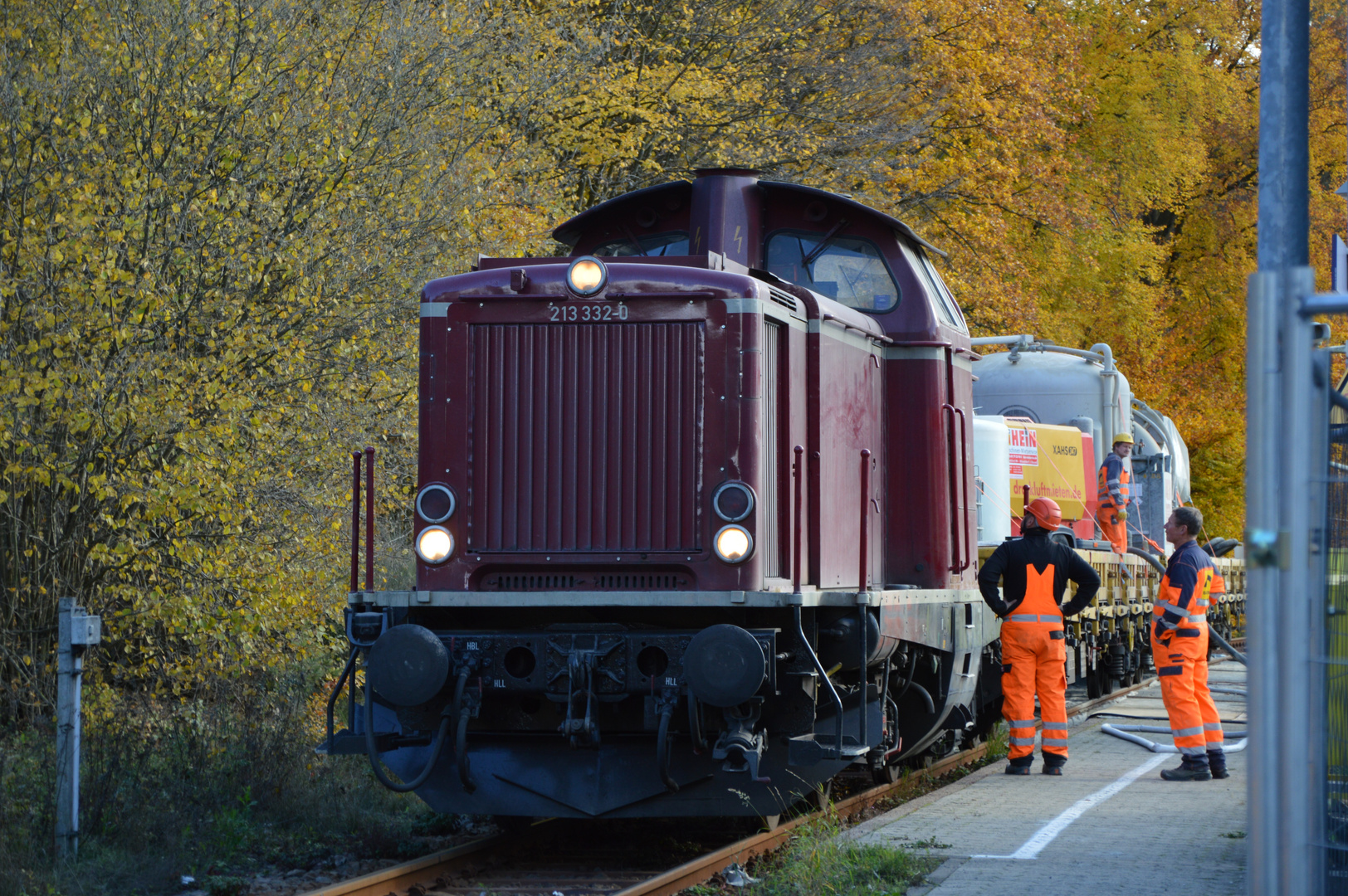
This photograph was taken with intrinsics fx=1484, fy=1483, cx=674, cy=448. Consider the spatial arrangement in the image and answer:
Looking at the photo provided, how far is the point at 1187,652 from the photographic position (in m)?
9.26

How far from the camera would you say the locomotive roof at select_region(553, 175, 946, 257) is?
8.20 metres

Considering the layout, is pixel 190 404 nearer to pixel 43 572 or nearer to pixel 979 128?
pixel 43 572

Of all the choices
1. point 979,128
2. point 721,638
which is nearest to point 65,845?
point 721,638

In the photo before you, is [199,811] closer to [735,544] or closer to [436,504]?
[436,504]

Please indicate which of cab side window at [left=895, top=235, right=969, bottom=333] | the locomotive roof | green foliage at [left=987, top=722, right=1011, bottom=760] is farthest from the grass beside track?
green foliage at [left=987, top=722, right=1011, bottom=760]

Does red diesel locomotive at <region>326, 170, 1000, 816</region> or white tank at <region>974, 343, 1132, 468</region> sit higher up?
white tank at <region>974, 343, 1132, 468</region>

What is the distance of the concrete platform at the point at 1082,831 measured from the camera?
618cm

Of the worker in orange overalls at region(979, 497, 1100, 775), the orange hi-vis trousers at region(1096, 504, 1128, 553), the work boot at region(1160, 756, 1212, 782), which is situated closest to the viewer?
the work boot at region(1160, 756, 1212, 782)

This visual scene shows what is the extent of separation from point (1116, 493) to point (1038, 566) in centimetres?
592

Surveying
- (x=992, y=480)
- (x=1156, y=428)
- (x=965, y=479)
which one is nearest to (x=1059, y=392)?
(x=1156, y=428)

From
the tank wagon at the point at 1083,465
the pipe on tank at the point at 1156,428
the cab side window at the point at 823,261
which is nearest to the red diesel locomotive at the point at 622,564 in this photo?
the cab side window at the point at 823,261

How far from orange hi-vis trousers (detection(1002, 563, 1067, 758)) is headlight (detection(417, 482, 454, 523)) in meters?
4.18

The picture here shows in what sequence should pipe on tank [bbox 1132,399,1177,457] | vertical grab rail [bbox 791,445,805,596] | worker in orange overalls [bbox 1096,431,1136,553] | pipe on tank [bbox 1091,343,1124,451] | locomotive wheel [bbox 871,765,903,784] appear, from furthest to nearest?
pipe on tank [bbox 1132,399,1177,457] < pipe on tank [bbox 1091,343,1124,451] < worker in orange overalls [bbox 1096,431,1136,553] < locomotive wheel [bbox 871,765,903,784] < vertical grab rail [bbox 791,445,805,596]

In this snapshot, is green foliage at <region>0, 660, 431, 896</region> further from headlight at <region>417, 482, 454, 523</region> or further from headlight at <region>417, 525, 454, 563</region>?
headlight at <region>417, 482, 454, 523</region>
